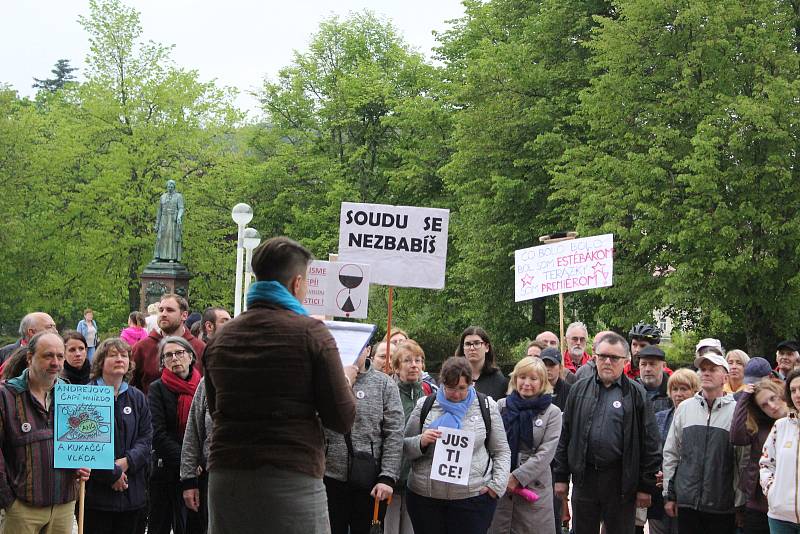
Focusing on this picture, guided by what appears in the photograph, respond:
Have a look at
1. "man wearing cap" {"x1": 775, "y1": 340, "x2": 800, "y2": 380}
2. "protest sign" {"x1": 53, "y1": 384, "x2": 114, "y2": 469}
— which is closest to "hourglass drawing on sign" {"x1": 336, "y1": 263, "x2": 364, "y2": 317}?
"protest sign" {"x1": 53, "y1": 384, "x2": 114, "y2": 469}

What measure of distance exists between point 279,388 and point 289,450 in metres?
0.27

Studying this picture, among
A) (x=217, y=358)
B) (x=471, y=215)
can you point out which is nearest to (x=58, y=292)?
(x=471, y=215)

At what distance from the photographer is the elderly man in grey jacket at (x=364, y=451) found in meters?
7.70

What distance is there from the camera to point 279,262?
4.90 m

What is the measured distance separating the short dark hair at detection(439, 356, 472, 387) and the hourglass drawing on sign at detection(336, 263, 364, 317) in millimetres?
1621

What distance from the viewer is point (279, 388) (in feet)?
15.4

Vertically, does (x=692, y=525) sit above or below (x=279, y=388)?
below

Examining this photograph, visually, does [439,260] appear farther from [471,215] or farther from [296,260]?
[471,215]

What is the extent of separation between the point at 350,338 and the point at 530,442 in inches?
82.4

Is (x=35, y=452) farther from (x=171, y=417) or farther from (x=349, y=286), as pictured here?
(x=349, y=286)

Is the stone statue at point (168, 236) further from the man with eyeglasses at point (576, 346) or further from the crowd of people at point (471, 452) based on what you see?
the crowd of people at point (471, 452)

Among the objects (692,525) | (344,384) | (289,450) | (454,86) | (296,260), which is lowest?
(692,525)

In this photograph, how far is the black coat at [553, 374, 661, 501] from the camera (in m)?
8.52

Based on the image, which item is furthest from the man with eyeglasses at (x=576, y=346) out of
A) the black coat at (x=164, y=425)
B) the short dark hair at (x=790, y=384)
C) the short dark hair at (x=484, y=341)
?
the black coat at (x=164, y=425)
